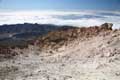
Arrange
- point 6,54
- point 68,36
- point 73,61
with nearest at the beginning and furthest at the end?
1. point 73,61
2. point 6,54
3. point 68,36

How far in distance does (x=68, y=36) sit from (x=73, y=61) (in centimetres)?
1052

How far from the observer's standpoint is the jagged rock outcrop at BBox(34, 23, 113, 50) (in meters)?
37.0

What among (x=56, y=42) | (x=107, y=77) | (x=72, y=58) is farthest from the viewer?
(x=56, y=42)

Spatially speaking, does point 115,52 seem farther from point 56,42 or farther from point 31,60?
point 56,42

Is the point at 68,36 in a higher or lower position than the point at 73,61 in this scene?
higher

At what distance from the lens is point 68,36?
3959 centimetres

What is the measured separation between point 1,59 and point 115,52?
12185 mm

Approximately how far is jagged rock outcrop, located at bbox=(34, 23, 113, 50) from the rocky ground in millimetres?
149

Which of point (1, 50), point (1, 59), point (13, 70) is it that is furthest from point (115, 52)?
point (1, 50)

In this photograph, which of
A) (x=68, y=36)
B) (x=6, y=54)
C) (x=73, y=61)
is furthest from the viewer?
(x=68, y=36)

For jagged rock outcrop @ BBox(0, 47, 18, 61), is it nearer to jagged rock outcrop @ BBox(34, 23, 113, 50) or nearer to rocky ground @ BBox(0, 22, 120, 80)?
rocky ground @ BBox(0, 22, 120, 80)

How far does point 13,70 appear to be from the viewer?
87.4 feet

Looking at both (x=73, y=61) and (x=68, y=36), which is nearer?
(x=73, y=61)

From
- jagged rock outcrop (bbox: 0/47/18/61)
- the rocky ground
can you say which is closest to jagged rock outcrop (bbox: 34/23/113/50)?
the rocky ground
